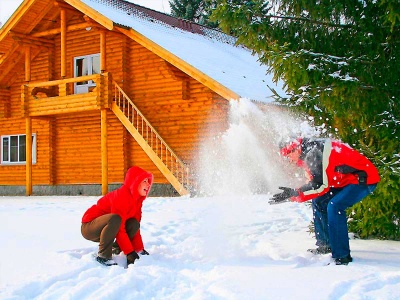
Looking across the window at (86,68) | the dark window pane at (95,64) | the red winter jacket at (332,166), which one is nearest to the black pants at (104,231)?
the red winter jacket at (332,166)

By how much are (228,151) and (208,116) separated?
1595 millimetres

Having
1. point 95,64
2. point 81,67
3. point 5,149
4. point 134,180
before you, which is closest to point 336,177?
point 134,180

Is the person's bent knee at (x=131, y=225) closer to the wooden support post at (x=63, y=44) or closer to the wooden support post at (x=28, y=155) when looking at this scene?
the wooden support post at (x=63, y=44)

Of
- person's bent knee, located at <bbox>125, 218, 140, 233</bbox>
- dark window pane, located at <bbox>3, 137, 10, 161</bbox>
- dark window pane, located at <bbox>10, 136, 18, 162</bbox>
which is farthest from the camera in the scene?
dark window pane, located at <bbox>3, 137, 10, 161</bbox>

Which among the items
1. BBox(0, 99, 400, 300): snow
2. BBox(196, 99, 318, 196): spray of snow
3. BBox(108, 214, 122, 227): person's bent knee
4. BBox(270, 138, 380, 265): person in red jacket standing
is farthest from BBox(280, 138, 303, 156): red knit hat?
BBox(196, 99, 318, 196): spray of snow

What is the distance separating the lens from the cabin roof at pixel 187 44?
556 inches

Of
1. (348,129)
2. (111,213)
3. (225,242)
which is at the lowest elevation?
(225,242)

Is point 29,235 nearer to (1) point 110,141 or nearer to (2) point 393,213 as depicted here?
(2) point 393,213

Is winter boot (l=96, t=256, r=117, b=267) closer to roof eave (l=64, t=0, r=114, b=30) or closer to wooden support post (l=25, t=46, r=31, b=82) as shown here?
roof eave (l=64, t=0, r=114, b=30)

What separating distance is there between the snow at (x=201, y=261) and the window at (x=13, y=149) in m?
10.5

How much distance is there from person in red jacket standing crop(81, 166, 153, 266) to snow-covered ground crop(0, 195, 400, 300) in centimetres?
17

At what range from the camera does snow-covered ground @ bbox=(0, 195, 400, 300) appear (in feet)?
13.3

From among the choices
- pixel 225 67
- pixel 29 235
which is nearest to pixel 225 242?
pixel 29 235

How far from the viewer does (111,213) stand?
5164mm
